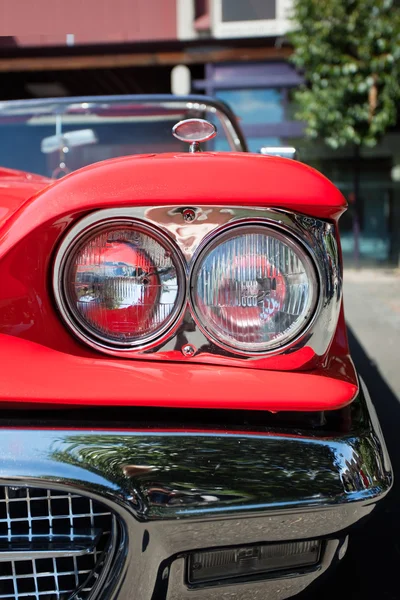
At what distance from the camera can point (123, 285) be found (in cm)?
102

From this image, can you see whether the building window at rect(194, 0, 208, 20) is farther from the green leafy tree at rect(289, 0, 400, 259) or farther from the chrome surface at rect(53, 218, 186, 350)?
the chrome surface at rect(53, 218, 186, 350)

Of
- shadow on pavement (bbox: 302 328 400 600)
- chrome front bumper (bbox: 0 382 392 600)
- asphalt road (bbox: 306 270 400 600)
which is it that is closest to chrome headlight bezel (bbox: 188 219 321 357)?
chrome front bumper (bbox: 0 382 392 600)

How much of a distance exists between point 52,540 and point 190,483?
29 cm

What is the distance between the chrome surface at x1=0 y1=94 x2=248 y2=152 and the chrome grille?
1.79 metres

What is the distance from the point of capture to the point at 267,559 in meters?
1.04

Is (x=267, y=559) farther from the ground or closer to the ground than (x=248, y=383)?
closer to the ground

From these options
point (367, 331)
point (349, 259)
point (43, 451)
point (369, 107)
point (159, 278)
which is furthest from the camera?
point (349, 259)

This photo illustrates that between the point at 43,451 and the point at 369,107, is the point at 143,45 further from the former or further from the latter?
the point at 43,451

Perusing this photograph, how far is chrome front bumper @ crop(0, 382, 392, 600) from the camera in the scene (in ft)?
2.99

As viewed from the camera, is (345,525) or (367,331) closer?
(345,525)

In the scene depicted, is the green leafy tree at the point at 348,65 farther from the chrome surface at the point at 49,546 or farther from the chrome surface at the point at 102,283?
the chrome surface at the point at 49,546

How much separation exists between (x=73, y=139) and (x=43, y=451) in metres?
1.83

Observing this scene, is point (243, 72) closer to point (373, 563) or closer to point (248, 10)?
point (248, 10)

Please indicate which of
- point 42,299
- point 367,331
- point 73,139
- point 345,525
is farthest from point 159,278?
point 367,331
